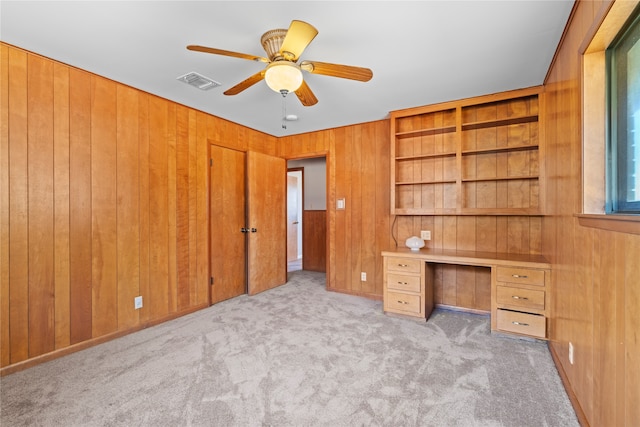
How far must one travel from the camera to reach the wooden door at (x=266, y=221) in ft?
12.8

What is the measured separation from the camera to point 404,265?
3.01m

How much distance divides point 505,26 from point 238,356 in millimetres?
2999

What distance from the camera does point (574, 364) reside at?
5.37ft

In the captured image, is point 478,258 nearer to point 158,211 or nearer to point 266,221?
point 266,221

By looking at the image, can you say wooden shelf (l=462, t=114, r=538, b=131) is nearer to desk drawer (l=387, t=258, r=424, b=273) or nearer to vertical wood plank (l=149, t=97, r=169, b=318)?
desk drawer (l=387, t=258, r=424, b=273)

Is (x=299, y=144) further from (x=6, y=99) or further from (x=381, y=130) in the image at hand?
(x=6, y=99)

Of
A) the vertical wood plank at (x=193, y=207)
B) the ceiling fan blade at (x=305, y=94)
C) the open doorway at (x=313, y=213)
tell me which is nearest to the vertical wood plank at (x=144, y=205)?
the vertical wood plank at (x=193, y=207)

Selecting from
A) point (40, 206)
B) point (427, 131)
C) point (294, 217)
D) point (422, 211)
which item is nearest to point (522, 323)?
point (422, 211)

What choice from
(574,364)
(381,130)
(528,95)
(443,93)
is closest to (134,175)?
(381,130)

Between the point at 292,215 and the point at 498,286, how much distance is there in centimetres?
459

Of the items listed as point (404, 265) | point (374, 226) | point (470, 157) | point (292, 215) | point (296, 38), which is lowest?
point (404, 265)

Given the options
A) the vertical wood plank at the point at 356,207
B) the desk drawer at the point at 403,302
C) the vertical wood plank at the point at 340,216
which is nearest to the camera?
the desk drawer at the point at 403,302

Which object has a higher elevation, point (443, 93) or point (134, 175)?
point (443, 93)

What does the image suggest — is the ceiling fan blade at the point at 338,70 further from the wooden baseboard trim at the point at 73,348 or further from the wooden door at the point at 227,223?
the wooden baseboard trim at the point at 73,348
